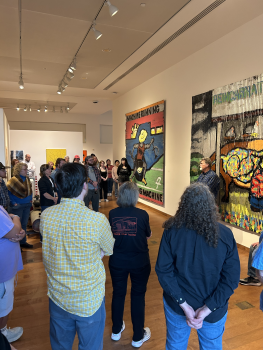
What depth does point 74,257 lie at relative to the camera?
1.41 m

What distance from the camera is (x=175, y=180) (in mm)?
6793

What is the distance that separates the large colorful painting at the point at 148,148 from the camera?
750 cm

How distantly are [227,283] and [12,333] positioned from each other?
212cm

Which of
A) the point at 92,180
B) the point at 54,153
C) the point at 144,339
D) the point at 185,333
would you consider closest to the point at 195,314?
the point at 185,333

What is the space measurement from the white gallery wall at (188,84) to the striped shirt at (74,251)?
3.82 m

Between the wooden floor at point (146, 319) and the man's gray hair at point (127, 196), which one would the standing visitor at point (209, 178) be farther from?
the man's gray hair at point (127, 196)

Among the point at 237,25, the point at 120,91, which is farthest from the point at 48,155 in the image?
the point at 237,25

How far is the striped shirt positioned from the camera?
1396mm

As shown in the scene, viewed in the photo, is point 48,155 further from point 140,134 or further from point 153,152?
point 153,152

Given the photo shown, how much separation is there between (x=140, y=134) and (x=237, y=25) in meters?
4.63

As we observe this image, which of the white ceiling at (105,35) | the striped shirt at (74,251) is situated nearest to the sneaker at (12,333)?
the striped shirt at (74,251)

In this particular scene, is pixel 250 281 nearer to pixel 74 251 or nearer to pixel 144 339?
pixel 144 339

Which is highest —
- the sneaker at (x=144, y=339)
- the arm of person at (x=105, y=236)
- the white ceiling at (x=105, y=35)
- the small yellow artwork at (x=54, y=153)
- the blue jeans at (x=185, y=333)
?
the white ceiling at (x=105, y=35)

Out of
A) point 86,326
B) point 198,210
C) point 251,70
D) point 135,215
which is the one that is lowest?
point 86,326
